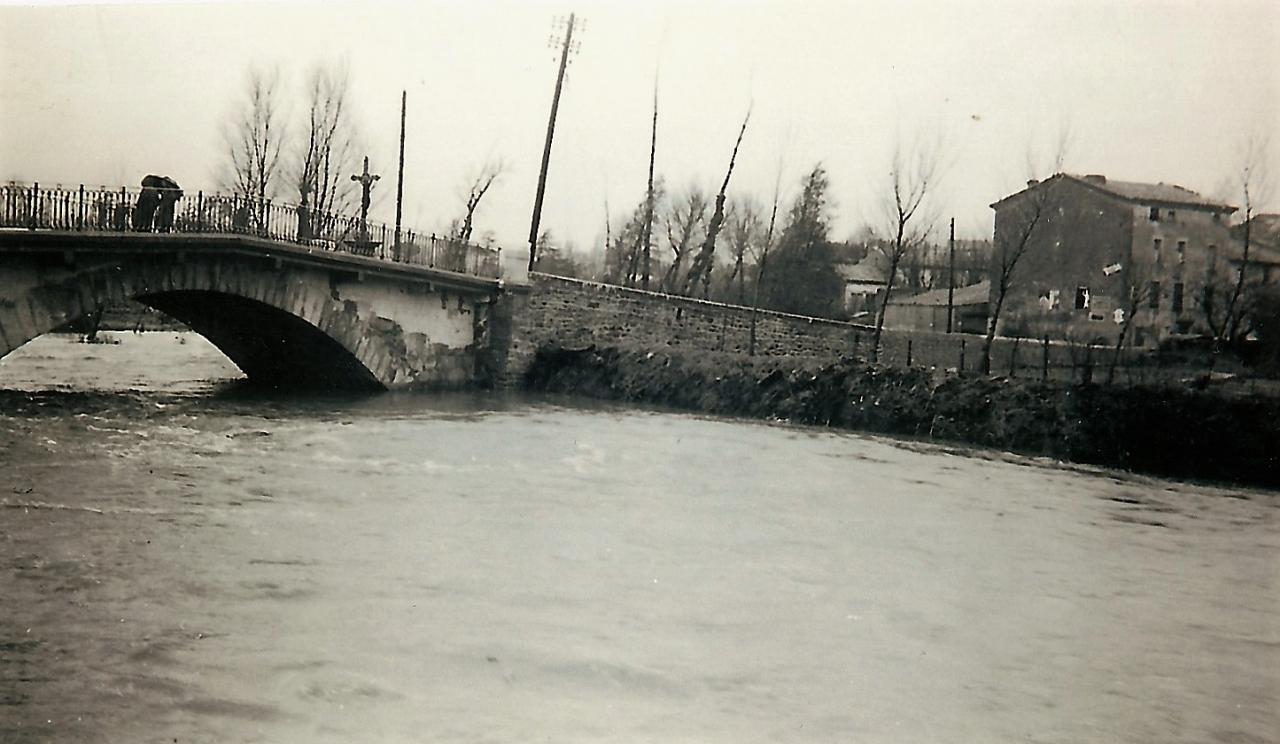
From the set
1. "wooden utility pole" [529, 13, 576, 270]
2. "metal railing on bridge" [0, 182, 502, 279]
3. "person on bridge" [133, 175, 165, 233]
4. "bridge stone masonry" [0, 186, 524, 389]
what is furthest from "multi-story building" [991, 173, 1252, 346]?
"bridge stone masonry" [0, 186, 524, 389]

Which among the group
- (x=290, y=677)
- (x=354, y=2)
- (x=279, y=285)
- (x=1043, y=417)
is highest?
(x=354, y=2)

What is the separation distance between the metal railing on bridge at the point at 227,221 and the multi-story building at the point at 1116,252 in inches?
385

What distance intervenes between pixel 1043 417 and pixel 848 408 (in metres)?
3.55

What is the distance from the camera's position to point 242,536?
720 centimetres

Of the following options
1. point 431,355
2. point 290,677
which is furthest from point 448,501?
point 431,355

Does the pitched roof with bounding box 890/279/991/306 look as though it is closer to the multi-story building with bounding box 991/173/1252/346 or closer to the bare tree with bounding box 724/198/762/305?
the bare tree with bounding box 724/198/762/305

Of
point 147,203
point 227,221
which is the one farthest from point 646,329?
point 147,203

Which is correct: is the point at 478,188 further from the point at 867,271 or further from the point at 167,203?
the point at 867,271

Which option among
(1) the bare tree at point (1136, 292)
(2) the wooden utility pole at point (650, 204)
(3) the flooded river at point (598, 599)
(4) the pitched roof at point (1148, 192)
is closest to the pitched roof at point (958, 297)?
(2) the wooden utility pole at point (650, 204)

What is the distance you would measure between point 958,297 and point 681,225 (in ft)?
61.7

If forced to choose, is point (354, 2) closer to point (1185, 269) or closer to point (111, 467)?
point (111, 467)

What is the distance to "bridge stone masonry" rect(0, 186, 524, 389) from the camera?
1206 centimetres

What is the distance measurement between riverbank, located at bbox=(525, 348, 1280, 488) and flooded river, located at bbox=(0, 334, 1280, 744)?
90cm

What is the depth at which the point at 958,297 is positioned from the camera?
38500 millimetres
